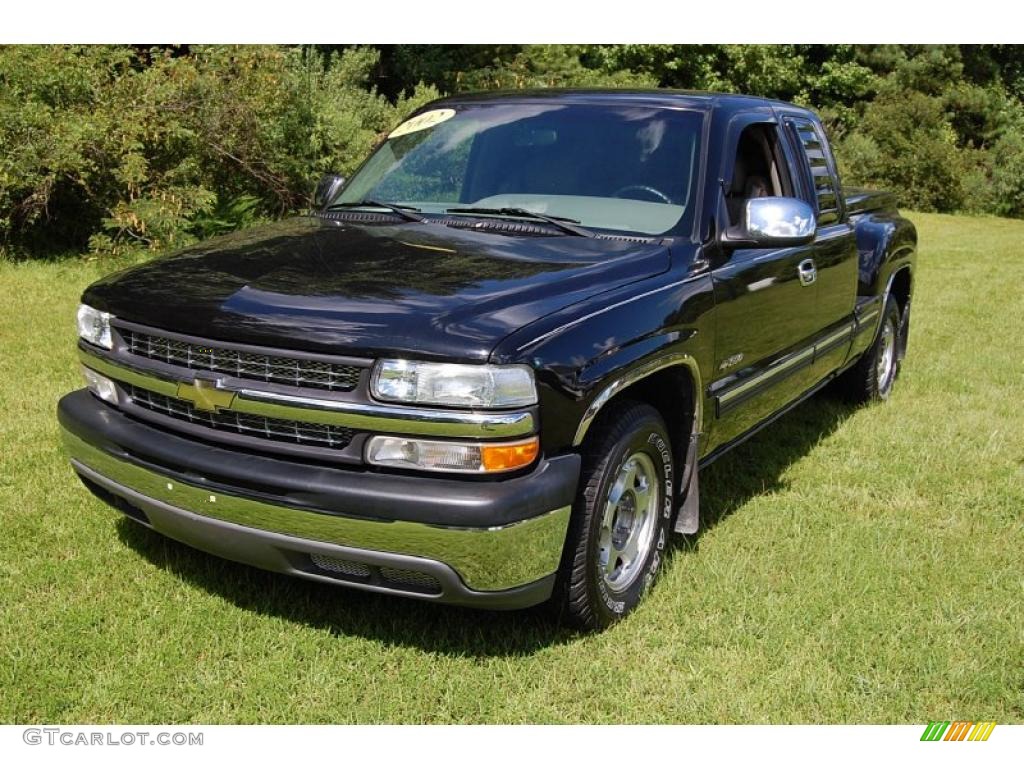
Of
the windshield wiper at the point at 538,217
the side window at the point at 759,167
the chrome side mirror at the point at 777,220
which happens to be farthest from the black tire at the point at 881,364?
the windshield wiper at the point at 538,217

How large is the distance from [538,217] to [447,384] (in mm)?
1341

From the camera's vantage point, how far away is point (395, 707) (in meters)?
3.21

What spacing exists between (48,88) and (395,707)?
9.21 metres

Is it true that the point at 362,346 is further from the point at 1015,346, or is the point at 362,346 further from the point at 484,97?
the point at 1015,346

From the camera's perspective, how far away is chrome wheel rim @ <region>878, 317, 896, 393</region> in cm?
696

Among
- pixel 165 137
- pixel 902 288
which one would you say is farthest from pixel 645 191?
pixel 165 137

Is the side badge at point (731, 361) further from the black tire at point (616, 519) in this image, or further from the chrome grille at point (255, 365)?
the chrome grille at point (255, 365)

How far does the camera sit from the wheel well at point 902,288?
716cm

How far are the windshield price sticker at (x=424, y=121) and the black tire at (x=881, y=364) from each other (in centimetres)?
320

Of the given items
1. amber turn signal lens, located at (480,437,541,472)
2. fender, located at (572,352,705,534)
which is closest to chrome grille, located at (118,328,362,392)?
amber turn signal lens, located at (480,437,541,472)

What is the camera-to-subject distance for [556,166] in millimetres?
4395

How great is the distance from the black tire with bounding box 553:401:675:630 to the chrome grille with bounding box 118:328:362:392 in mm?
864

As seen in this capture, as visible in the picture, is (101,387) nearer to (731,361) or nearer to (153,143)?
(731,361)

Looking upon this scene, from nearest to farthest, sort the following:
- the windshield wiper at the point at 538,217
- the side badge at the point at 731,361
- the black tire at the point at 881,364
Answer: the windshield wiper at the point at 538,217, the side badge at the point at 731,361, the black tire at the point at 881,364
